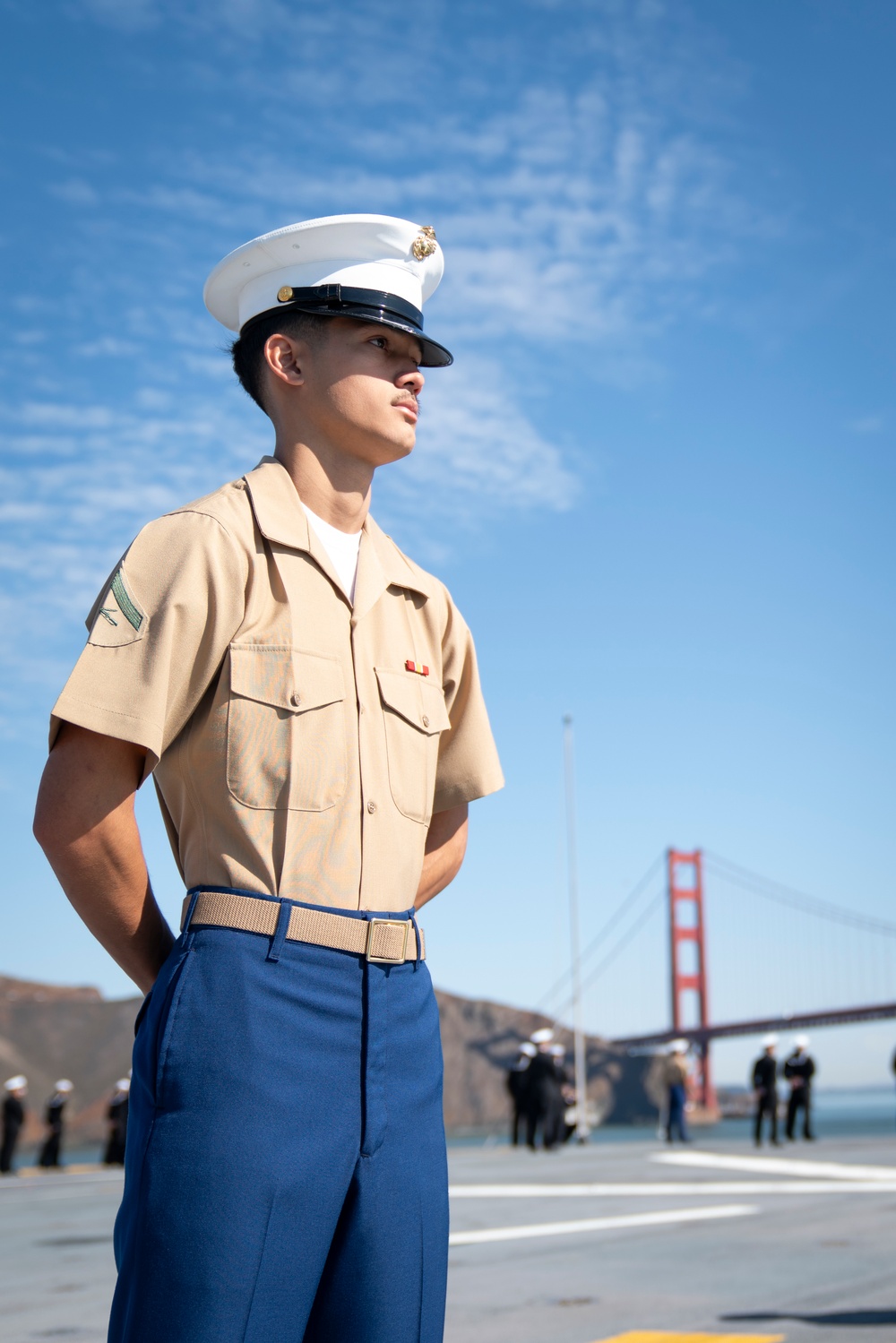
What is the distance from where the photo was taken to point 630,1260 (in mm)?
4324

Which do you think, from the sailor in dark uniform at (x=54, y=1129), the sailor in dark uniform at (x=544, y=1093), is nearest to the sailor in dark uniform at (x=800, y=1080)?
the sailor in dark uniform at (x=544, y=1093)

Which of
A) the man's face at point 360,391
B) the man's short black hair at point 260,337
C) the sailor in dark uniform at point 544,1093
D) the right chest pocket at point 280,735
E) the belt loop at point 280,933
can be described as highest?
the man's short black hair at point 260,337

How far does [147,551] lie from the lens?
1284 millimetres

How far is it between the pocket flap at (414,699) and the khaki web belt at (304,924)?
0.80ft

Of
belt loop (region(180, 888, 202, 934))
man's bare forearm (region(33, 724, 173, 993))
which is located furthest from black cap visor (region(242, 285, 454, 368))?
belt loop (region(180, 888, 202, 934))

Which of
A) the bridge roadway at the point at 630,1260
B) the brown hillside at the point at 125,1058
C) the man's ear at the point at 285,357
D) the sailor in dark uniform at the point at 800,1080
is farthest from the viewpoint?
the brown hillside at the point at 125,1058

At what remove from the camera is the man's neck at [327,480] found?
1471mm

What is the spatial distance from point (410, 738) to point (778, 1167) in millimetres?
8566

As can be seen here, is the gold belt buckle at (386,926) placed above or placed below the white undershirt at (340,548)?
below

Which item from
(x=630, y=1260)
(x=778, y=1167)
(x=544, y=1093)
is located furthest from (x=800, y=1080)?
(x=630, y=1260)

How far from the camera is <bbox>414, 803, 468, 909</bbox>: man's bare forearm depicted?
158 cm

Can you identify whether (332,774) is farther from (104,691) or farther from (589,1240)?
(589,1240)

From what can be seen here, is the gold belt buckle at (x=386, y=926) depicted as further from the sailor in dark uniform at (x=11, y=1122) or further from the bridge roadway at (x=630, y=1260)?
the sailor in dark uniform at (x=11, y=1122)

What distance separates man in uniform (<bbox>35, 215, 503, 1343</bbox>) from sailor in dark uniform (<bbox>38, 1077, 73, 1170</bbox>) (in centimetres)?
1564
